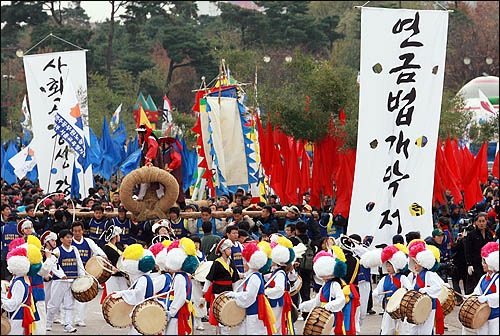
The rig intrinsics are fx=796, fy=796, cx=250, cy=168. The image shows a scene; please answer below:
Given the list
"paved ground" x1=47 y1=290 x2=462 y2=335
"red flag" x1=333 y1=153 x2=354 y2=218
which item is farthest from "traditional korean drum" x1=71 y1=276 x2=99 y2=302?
"red flag" x1=333 y1=153 x2=354 y2=218

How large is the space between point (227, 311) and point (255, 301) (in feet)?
1.12

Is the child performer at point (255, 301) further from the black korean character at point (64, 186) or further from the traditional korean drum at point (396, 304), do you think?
the black korean character at point (64, 186)

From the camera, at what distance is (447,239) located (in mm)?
12906

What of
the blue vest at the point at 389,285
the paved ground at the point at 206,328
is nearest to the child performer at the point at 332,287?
the blue vest at the point at 389,285

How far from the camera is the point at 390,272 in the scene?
9.62m

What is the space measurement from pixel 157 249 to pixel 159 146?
562 centimetres

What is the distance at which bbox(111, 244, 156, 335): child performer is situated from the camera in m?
8.74

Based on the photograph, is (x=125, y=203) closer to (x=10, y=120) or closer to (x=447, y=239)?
(x=447, y=239)

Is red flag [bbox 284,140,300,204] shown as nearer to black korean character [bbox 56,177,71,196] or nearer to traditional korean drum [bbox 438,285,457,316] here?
black korean character [bbox 56,177,71,196]

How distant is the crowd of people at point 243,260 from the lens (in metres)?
8.81

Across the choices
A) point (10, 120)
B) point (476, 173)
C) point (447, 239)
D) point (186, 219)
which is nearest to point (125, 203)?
point (186, 219)

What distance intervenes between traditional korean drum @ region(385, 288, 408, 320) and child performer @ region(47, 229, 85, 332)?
434cm

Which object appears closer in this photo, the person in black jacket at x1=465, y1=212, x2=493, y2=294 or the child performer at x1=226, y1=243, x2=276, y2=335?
the child performer at x1=226, y1=243, x2=276, y2=335

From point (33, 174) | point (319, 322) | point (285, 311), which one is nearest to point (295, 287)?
point (285, 311)
